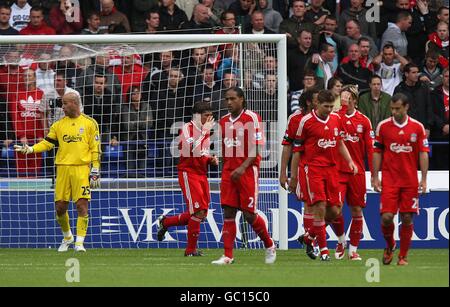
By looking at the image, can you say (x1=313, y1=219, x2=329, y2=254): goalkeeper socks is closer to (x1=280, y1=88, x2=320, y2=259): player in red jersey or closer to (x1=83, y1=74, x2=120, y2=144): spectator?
(x1=280, y1=88, x2=320, y2=259): player in red jersey

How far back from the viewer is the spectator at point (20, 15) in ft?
62.4

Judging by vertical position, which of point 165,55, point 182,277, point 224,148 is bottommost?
point 182,277

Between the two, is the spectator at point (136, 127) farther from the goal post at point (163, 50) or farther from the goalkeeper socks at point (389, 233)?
the goalkeeper socks at point (389, 233)

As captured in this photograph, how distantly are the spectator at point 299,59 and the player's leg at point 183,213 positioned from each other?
3.57 meters

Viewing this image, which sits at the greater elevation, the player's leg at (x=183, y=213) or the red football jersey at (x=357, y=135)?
the red football jersey at (x=357, y=135)

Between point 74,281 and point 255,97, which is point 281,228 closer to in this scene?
point 255,97

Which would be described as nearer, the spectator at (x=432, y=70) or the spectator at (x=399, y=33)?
the spectator at (x=432, y=70)

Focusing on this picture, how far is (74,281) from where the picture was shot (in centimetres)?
1080

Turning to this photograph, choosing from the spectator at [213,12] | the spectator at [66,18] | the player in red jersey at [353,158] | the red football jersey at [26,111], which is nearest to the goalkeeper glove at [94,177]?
the red football jersey at [26,111]

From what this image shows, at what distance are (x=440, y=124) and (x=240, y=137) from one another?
6.64 meters

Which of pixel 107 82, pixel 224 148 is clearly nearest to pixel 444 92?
pixel 107 82

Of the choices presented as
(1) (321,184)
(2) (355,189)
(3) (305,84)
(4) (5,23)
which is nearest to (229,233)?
(1) (321,184)

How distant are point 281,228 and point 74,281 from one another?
5.30 meters

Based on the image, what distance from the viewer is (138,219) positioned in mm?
16688
